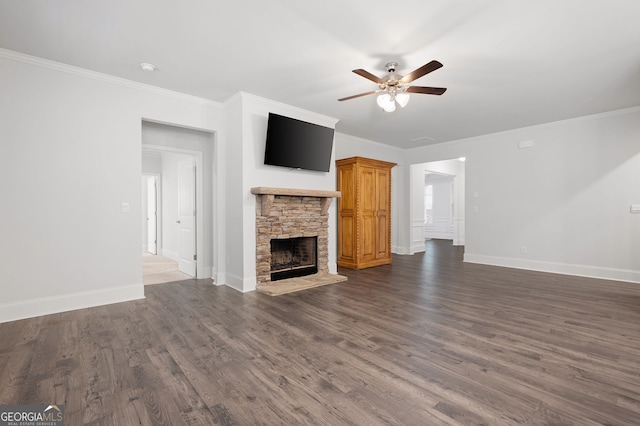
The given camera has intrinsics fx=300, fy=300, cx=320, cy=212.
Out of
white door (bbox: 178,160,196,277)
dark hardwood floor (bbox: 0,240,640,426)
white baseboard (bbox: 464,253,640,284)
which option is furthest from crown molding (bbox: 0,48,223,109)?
white baseboard (bbox: 464,253,640,284)

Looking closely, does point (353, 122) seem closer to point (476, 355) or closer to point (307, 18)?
point (307, 18)

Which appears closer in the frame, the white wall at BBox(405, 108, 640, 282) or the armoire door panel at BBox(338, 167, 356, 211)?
Answer: the white wall at BBox(405, 108, 640, 282)

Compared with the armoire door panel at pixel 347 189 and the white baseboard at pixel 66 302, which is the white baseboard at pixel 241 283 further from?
the armoire door panel at pixel 347 189

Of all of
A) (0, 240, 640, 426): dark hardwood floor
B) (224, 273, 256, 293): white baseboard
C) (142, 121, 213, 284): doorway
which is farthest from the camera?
(142, 121, 213, 284): doorway

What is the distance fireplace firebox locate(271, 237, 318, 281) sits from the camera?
520cm

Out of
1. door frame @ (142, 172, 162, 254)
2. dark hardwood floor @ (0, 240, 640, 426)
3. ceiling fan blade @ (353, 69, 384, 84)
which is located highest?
ceiling fan blade @ (353, 69, 384, 84)

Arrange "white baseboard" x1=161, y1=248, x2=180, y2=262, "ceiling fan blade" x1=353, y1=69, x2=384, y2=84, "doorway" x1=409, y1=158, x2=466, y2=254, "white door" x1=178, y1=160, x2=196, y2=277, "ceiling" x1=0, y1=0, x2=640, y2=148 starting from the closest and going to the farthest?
"ceiling" x1=0, y1=0, x2=640, y2=148 → "ceiling fan blade" x1=353, y1=69, x2=384, y2=84 → "white door" x1=178, y1=160, x2=196, y2=277 → "white baseboard" x1=161, y1=248, x2=180, y2=262 → "doorway" x1=409, y1=158, x2=466, y2=254

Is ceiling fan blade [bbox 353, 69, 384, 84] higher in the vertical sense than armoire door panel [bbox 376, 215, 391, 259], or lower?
higher

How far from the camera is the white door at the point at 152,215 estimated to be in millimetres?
8141

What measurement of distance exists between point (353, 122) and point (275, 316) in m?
3.96

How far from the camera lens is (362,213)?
620 centimetres

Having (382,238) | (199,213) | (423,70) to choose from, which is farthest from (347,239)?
(423,70)

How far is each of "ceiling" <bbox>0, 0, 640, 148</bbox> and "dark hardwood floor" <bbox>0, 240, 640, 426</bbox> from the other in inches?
112

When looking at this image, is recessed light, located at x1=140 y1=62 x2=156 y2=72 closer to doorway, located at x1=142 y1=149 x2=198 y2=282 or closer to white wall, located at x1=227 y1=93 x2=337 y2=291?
white wall, located at x1=227 y1=93 x2=337 y2=291
